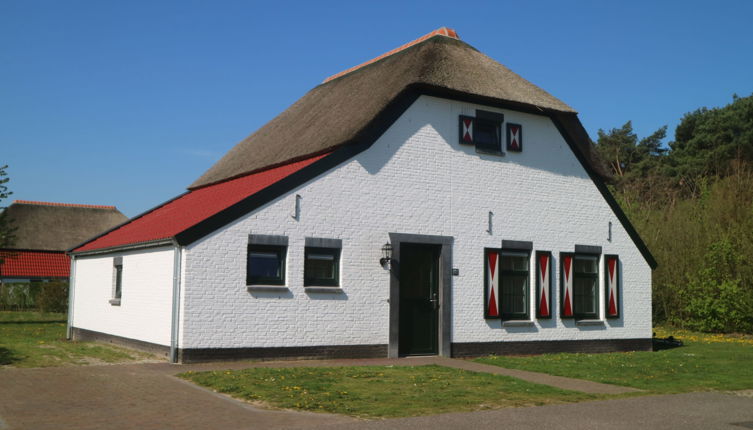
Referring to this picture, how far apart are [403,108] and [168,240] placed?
582cm

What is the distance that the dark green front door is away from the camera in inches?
632

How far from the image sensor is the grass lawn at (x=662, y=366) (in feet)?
40.4

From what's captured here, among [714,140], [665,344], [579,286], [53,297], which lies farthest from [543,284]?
[714,140]

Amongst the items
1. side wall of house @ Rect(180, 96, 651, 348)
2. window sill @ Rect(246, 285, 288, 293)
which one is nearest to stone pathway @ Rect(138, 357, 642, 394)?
side wall of house @ Rect(180, 96, 651, 348)

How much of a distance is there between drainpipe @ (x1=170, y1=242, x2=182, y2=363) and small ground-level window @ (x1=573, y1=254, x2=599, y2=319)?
981cm

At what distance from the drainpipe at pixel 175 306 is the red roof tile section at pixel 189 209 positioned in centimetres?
43

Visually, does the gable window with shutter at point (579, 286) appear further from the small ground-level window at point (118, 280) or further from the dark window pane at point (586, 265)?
the small ground-level window at point (118, 280)

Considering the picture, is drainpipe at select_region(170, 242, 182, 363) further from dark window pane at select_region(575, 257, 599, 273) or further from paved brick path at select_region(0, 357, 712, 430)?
dark window pane at select_region(575, 257, 599, 273)

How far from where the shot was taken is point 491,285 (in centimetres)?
1697

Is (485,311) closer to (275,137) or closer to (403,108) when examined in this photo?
(403,108)

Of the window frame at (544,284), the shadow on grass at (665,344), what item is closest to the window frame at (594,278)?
the window frame at (544,284)

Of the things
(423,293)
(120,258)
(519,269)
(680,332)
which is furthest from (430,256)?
(680,332)

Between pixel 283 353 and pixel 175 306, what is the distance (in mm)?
2258

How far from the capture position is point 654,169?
4847 cm
